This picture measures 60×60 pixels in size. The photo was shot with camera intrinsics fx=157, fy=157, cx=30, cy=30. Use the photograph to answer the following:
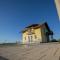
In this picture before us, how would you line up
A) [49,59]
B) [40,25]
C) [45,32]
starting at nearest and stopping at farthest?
[49,59] → [40,25] → [45,32]

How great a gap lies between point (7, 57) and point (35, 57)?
0.86 metres

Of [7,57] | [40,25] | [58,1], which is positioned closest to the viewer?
[58,1]

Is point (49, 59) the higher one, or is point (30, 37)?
point (30, 37)

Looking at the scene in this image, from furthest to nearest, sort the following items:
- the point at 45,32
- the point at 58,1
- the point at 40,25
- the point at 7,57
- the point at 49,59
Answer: the point at 45,32 < the point at 40,25 < the point at 7,57 < the point at 49,59 < the point at 58,1

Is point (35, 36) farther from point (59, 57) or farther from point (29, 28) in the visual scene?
point (59, 57)

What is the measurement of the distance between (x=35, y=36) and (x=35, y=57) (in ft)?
48.8

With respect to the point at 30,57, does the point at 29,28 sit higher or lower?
higher

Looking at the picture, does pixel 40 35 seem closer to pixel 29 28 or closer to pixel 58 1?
pixel 29 28

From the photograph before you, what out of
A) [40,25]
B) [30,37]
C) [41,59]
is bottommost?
[41,59]

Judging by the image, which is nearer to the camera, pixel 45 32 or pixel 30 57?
pixel 30 57

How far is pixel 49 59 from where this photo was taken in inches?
176

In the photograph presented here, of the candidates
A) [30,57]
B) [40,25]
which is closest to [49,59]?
[30,57]

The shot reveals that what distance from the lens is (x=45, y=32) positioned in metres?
21.2

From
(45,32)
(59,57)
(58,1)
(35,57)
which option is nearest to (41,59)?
(35,57)
